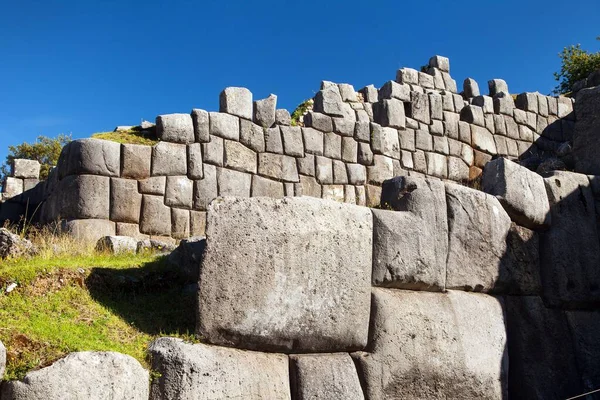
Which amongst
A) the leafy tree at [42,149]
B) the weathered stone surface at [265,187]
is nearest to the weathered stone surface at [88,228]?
the weathered stone surface at [265,187]

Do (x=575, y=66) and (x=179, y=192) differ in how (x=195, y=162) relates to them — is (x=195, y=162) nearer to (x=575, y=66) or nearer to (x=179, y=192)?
(x=179, y=192)

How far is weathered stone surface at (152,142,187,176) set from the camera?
Result: 1029 cm

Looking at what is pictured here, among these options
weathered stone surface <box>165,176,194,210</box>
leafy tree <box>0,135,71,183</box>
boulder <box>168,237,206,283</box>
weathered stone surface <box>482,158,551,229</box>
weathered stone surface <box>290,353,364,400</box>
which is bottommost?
weathered stone surface <box>290,353,364,400</box>

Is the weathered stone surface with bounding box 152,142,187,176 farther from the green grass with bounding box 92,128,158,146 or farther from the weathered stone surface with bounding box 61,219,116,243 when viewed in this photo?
the weathered stone surface with bounding box 61,219,116,243

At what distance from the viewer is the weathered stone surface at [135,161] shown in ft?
32.4

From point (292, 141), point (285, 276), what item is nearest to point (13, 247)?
point (285, 276)

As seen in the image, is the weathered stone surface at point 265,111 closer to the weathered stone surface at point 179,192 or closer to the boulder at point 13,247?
the weathered stone surface at point 179,192

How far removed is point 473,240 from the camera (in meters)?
6.69

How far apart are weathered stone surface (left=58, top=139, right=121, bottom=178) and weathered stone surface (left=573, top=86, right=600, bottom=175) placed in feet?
21.4

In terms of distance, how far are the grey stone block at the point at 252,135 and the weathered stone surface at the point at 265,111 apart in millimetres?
135

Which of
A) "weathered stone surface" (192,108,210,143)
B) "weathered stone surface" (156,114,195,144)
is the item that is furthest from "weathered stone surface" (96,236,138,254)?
"weathered stone surface" (192,108,210,143)

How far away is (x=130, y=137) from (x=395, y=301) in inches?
241

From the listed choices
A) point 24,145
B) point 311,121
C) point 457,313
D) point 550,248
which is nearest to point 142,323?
point 457,313

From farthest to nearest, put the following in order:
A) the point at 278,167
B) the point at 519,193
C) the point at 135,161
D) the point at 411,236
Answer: the point at 278,167
the point at 135,161
the point at 519,193
the point at 411,236
